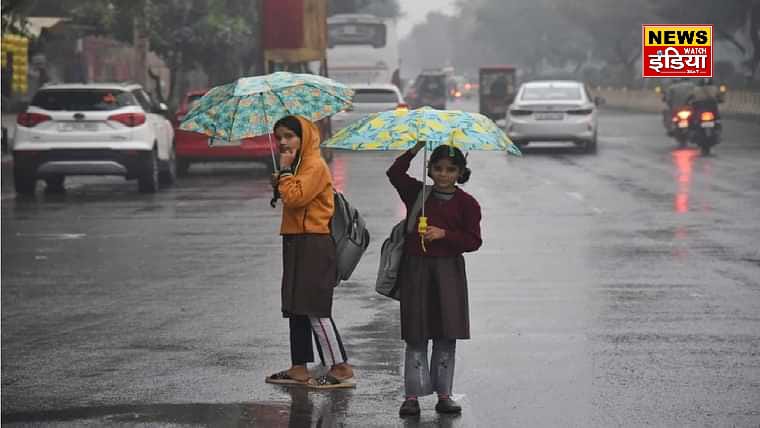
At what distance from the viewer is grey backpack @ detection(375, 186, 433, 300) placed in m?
8.20

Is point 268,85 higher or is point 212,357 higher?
point 268,85

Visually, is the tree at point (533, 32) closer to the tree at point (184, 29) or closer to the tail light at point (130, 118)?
the tree at point (184, 29)

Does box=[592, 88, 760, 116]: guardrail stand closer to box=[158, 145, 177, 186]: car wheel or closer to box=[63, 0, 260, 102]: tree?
box=[63, 0, 260, 102]: tree

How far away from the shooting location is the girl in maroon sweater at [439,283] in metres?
8.11

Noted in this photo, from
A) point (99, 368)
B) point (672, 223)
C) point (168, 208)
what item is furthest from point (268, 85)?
point (168, 208)

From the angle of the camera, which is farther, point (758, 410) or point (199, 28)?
point (199, 28)

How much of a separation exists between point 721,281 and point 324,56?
87.4 feet

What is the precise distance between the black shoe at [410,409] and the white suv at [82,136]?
1596 cm

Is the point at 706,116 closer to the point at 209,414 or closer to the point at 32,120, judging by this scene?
the point at 32,120

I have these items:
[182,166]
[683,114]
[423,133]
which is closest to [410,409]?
[423,133]

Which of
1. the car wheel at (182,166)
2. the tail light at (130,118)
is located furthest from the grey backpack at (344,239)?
the car wheel at (182,166)

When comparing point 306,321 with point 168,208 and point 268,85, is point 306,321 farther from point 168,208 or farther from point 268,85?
point 168,208

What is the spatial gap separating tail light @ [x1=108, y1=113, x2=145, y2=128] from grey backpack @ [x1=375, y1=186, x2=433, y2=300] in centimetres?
1599

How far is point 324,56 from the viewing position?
1553 inches
